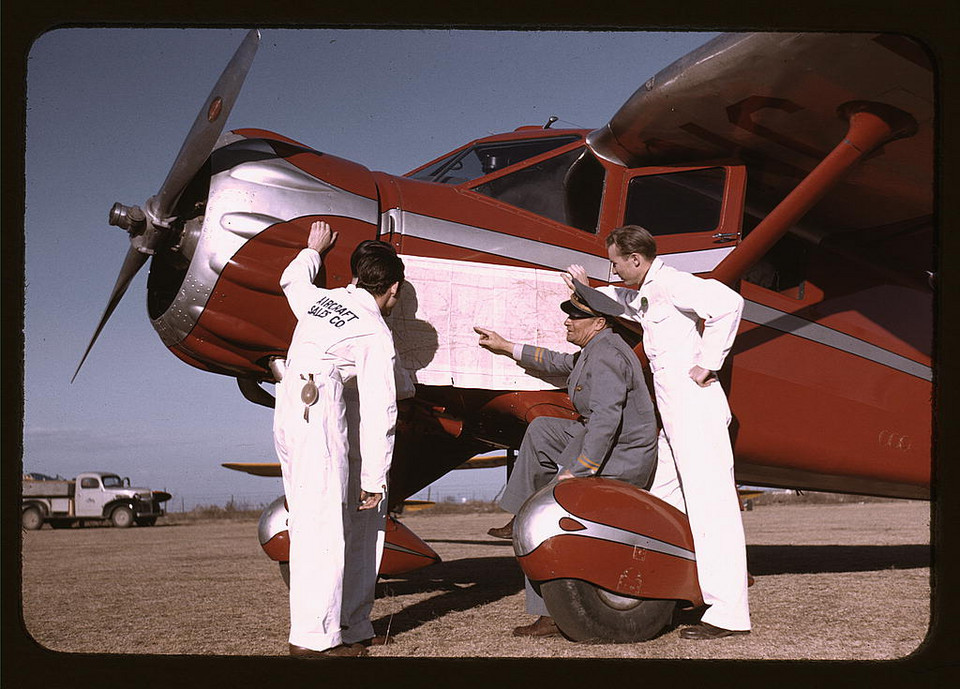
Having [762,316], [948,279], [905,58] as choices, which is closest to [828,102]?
[905,58]

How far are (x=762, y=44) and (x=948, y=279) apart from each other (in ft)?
6.09

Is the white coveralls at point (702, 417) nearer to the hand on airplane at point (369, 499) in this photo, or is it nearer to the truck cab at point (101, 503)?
the hand on airplane at point (369, 499)

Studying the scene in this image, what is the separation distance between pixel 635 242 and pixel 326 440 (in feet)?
6.42

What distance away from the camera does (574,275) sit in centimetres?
489

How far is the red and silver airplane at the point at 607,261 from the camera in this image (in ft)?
14.3

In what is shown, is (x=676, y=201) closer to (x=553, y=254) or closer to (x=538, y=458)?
(x=553, y=254)

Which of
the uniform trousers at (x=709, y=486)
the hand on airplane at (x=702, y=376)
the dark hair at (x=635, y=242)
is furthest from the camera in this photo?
the dark hair at (x=635, y=242)

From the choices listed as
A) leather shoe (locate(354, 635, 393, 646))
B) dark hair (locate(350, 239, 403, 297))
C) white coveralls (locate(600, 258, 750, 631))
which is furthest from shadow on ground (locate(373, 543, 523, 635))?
dark hair (locate(350, 239, 403, 297))

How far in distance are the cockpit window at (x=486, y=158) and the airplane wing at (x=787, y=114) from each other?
36 centimetres

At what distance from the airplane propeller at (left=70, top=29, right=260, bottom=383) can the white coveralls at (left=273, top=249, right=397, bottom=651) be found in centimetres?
106

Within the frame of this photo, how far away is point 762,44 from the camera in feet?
15.2

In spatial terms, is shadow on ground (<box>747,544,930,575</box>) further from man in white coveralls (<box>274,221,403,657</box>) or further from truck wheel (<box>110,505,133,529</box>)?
A: truck wheel (<box>110,505,133,529</box>)

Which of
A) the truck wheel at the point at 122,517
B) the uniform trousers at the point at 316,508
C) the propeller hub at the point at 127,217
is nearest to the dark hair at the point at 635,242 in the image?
the uniform trousers at the point at 316,508

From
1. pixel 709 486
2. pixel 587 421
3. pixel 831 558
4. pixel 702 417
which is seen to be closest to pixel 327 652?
pixel 587 421
